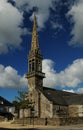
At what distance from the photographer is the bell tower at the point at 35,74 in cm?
8450

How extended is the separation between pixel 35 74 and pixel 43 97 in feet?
24.3

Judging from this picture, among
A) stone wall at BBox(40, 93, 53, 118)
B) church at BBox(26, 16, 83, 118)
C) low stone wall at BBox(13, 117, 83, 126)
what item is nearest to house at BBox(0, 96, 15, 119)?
church at BBox(26, 16, 83, 118)

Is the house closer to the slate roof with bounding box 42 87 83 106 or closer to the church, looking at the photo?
the church

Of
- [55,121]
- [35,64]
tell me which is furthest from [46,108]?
[55,121]

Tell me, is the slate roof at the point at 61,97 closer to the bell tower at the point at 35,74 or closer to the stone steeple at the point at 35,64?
the bell tower at the point at 35,74

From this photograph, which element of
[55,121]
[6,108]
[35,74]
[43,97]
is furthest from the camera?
[6,108]

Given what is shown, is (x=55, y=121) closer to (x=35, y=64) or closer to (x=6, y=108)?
(x=35, y=64)

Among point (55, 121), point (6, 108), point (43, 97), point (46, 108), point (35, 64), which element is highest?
point (35, 64)

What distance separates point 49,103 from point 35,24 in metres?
27.6

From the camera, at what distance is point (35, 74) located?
85625mm

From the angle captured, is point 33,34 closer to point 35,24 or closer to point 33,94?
point 35,24

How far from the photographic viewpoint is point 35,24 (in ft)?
310

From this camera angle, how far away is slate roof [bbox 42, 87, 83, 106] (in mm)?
84875

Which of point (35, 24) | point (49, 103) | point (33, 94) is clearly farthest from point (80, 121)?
point (35, 24)
